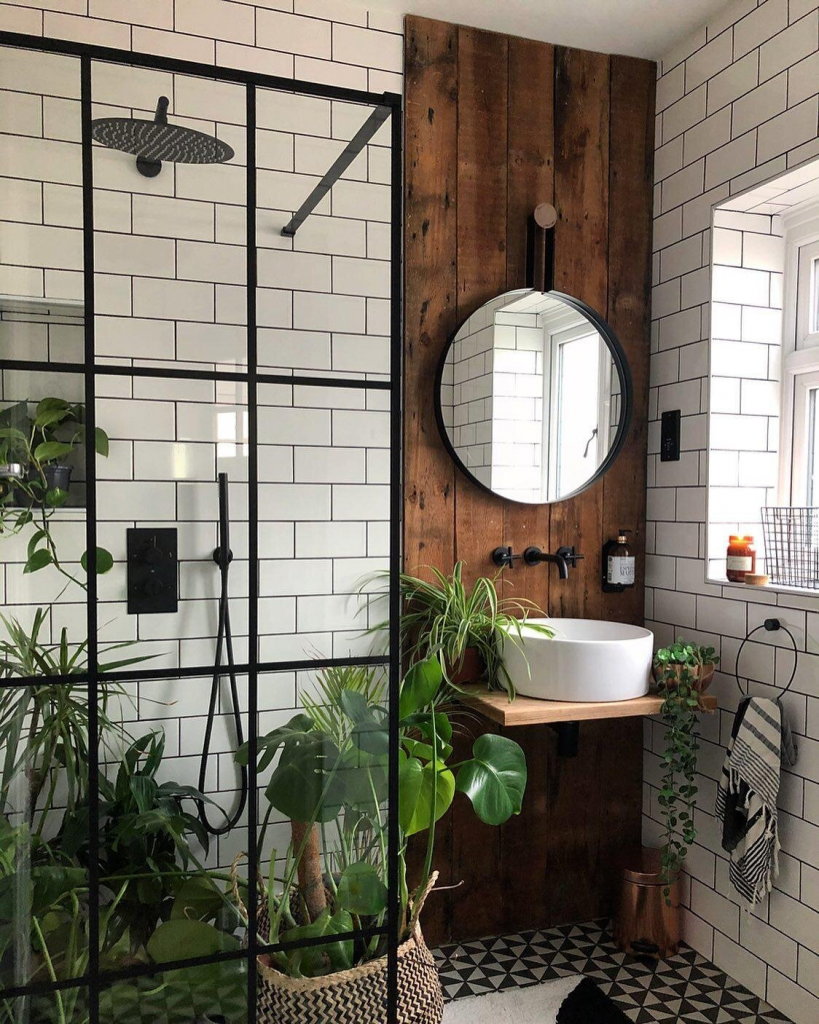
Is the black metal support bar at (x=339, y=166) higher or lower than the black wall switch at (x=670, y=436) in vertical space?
higher

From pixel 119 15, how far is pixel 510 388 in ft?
5.00

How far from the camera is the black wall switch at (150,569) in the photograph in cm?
153

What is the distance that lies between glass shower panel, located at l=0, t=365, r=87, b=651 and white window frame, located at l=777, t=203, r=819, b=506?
6.85ft

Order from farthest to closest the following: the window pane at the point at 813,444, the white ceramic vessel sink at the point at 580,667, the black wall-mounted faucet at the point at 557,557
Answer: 1. the black wall-mounted faucet at the point at 557,557
2. the window pane at the point at 813,444
3. the white ceramic vessel sink at the point at 580,667

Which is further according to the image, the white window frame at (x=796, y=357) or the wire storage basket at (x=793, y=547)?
the white window frame at (x=796, y=357)

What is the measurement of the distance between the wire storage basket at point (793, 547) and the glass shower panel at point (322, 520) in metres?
1.37

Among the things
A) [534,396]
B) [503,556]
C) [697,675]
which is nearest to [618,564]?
[503,556]

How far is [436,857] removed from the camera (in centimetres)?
270

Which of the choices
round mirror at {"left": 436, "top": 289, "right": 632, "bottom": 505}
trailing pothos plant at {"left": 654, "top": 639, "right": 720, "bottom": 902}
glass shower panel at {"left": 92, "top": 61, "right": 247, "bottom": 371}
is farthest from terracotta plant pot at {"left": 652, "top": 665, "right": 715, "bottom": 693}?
glass shower panel at {"left": 92, "top": 61, "right": 247, "bottom": 371}

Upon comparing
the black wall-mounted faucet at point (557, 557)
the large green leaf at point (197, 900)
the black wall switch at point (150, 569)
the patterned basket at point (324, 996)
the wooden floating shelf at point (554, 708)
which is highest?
the black wall switch at point (150, 569)

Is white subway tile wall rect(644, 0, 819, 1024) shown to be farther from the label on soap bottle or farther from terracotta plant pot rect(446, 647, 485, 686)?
terracotta plant pot rect(446, 647, 485, 686)

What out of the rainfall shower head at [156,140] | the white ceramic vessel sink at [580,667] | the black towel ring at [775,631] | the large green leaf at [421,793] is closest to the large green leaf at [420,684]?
the large green leaf at [421,793]

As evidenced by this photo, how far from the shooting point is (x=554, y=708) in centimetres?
234

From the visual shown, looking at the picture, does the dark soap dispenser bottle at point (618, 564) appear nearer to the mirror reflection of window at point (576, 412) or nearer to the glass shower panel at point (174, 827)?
the mirror reflection of window at point (576, 412)
